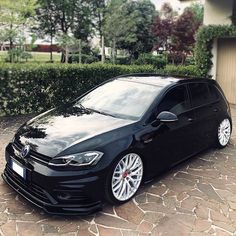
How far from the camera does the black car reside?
3.57m

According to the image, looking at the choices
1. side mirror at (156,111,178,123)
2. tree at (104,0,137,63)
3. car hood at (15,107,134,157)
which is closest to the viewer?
car hood at (15,107,134,157)

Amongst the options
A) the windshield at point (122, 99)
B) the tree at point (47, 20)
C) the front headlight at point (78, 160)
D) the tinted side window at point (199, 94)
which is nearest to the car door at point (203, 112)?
the tinted side window at point (199, 94)

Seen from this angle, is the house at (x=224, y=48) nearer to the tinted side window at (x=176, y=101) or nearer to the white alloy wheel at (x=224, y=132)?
the white alloy wheel at (x=224, y=132)

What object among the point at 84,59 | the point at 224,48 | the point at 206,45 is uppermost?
the point at 206,45

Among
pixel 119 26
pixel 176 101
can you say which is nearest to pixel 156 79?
pixel 176 101

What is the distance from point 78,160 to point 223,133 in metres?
3.66

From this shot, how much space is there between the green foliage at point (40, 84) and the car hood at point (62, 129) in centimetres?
333

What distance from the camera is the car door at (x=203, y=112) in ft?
17.6

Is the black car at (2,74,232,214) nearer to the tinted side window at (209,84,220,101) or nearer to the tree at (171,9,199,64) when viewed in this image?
the tinted side window at (209,84,220,101)

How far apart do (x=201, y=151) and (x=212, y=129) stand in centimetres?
44

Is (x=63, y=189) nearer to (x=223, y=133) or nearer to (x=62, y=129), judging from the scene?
(x=62, y=129)

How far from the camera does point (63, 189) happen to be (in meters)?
3.51

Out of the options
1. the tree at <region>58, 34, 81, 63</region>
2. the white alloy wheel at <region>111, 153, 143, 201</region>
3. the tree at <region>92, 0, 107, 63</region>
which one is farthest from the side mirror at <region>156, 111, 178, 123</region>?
the tree at <region>92, 0, 107, 63</region>

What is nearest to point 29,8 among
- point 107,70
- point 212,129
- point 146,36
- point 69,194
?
point 146,36
